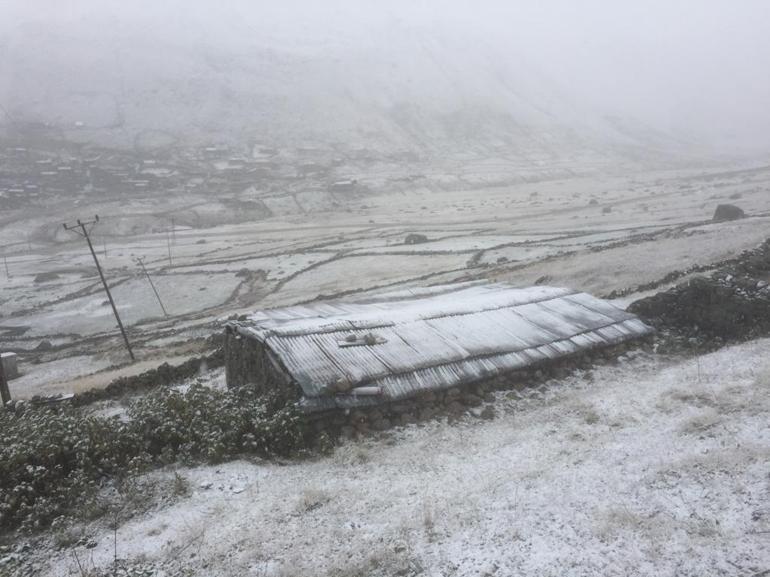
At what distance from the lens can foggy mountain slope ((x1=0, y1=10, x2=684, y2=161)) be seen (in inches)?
4262

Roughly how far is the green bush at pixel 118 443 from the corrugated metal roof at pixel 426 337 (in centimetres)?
107

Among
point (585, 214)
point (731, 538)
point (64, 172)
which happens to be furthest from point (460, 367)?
point (64, 172)

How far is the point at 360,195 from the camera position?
275 feet

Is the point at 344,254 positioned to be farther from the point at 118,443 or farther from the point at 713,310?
the point at 118,443

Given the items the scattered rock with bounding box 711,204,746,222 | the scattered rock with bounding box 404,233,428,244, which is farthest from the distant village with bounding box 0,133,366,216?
the scattered rock with bounding box 711,204,746,222

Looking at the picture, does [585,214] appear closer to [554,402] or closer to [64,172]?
[554,402]

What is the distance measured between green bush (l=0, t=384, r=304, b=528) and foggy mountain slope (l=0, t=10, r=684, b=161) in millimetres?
99323

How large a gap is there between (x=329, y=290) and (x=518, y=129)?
106258 millimetres

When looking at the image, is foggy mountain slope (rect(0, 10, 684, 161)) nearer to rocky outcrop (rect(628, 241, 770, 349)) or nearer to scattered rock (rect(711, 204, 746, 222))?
scattered rock (rect(711, 204, 746, 222))

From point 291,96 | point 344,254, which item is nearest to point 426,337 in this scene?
point 344,254

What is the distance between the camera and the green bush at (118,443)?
28.0 feet

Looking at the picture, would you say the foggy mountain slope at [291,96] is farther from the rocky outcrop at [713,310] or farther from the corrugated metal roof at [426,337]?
the rocky outcrop at [713,310]

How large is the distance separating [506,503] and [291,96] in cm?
12447

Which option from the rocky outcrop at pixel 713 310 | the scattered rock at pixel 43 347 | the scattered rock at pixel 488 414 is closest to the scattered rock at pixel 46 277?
the scattered rock at pixel 43 347
